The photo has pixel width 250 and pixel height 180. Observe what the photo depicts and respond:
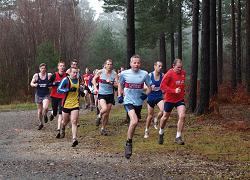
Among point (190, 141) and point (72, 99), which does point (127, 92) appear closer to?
point (72, 99)

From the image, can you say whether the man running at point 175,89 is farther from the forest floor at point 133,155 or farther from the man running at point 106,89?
the man running at point 106,89

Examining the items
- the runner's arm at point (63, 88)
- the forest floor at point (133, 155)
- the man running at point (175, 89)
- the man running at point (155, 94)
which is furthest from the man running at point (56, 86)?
the man running at point (175, 89)

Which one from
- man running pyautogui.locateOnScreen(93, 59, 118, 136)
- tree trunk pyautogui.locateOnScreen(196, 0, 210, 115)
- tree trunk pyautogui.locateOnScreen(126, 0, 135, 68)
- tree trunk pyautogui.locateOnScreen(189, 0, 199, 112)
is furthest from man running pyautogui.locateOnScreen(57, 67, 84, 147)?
tree trunk pyautogui.locateOnScreen(189, 0, 199, 112)

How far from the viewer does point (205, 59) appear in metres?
16.8

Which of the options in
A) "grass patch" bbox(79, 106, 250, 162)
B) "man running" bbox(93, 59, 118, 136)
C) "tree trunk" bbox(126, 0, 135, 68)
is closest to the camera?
"grass patch" bbox(79, 106, 250, 162)

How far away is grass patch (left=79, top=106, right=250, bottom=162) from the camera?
1016cm

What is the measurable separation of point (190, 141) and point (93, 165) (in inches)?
136

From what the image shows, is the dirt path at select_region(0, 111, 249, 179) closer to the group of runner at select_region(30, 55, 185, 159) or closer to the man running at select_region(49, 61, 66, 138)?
the group of runner at select_region(30, 55, 185, 159)

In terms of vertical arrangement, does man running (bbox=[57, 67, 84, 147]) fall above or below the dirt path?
above

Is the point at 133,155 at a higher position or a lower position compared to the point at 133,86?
lower

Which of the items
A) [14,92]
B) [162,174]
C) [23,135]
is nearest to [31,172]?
[162,174]

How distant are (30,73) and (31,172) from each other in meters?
25.7

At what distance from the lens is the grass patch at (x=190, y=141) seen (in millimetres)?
10156

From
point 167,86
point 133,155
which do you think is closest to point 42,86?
point 167,86
